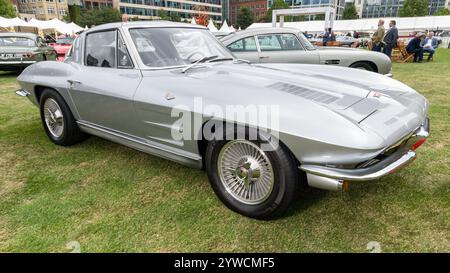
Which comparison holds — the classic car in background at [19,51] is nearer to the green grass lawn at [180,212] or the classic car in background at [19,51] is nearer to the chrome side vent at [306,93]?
the green grass lawn at [180,212]

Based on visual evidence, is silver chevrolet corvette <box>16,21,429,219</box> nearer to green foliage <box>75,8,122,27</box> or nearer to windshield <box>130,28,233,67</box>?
windshield <box>130,28,233,67</box>

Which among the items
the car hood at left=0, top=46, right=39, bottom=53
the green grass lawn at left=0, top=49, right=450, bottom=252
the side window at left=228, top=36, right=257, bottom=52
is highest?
the side window at left=228, top=36, right=257, bottom=52

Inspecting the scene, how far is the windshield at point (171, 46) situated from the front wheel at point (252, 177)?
1.07 metres

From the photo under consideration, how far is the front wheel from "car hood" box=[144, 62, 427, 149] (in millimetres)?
267

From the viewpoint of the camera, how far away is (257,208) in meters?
2.31

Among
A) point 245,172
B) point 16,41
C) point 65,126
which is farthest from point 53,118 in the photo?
point 16,41

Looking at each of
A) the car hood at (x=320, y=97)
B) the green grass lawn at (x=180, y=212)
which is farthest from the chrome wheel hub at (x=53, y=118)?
the car hood at (x=320, y=97)

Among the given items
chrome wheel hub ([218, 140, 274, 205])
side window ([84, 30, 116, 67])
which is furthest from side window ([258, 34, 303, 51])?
chrome wheel hub ([218, 140, 274, 205])

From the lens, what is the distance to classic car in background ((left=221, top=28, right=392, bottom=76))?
21.1ft

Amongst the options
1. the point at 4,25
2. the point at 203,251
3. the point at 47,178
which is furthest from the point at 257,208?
the point at 4,25

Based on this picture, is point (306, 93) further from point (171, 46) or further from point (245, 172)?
point (171, 46)

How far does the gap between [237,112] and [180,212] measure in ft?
3.05

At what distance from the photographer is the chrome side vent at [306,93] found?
7.15ft

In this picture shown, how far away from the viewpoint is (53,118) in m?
3.87
